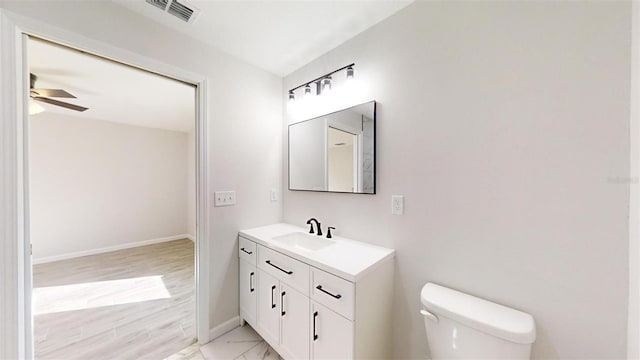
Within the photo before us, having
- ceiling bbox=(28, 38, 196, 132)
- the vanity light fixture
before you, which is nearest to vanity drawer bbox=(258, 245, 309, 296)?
the vanity light fixture

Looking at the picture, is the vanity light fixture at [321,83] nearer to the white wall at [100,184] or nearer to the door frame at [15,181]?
the door frame at [15,181]

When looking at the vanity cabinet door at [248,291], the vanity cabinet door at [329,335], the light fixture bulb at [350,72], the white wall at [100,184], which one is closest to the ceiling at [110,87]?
the white wall at [100,184]

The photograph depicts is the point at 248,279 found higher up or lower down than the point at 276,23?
lower down

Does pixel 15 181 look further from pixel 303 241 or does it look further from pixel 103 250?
pixel 103 250

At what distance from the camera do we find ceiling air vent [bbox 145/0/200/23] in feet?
4.49

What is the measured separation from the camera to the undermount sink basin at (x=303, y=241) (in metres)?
1.79

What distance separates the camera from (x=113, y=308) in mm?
2229

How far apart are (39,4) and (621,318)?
119 inches

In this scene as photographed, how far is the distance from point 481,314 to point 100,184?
18.1ft

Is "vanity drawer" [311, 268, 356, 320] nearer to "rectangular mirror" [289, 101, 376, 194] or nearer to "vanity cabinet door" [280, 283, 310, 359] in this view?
"vanity cabinet door" [280, 283, 310, 359]

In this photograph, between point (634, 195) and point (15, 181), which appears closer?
point (634, 195)

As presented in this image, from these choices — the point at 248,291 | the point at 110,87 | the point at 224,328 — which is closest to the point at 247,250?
the point at 248,291

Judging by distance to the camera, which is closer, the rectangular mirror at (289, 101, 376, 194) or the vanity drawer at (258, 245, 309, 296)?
the vanity drawer at (258, 245, 309, 296)

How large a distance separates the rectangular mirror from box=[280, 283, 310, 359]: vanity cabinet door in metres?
0.83
